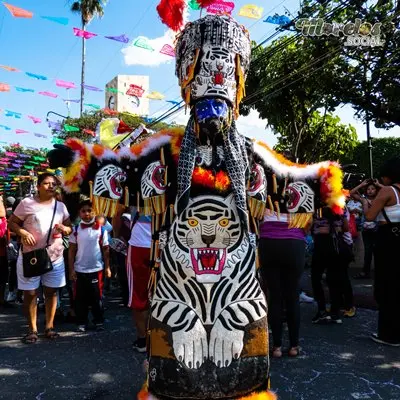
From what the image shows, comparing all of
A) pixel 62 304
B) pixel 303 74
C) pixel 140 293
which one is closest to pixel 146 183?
pixel 140 293

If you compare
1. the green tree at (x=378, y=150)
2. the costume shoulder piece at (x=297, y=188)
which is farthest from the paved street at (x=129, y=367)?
the green tree at (x=378, y=150)

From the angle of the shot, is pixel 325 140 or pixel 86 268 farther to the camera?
pixel 325 140

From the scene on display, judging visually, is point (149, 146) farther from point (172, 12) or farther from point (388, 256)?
point (388, 256)

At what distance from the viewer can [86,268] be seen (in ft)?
14.9

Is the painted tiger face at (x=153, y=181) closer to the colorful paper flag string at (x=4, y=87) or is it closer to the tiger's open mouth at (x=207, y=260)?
the tiger's open mouth at (x=207, y=260)

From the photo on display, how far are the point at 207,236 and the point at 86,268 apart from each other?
291 cm

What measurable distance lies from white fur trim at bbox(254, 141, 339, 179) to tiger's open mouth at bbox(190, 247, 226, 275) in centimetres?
58

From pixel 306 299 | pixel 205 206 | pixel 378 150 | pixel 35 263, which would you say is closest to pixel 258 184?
pixel 205 206

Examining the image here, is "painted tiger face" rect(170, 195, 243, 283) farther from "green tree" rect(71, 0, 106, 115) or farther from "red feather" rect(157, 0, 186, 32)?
"green tree" rect(71, 0, 106, 115)

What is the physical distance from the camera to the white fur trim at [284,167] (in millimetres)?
2248

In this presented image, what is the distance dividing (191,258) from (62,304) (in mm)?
4286

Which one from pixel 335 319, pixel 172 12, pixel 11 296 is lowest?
pixel 335 319

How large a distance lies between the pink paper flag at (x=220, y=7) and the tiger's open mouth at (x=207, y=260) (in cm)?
121

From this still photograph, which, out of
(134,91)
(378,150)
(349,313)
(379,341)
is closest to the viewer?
(379,341)
